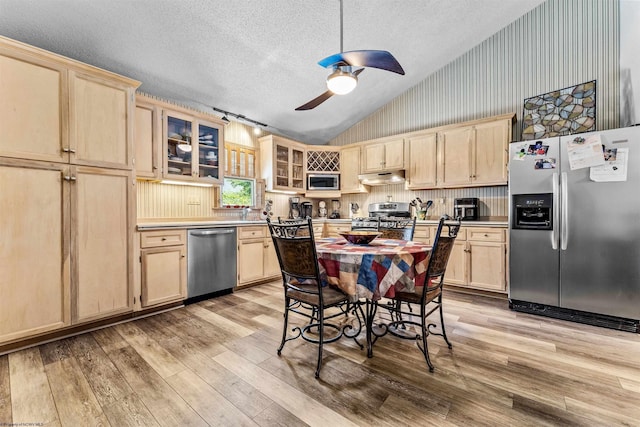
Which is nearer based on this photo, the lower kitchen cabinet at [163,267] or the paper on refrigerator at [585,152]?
the paper on refrigerator at [585,152]

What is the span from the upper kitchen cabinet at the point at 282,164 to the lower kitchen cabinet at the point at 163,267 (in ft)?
6.20

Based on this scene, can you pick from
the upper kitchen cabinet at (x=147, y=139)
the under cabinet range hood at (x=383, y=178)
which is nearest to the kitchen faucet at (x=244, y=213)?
the upper kitchen cabinet at (x=147, y=139)

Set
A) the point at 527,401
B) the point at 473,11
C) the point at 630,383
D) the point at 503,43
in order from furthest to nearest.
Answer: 1. the point at 503,43
2. the point at 473,11
3. the point at 630,383
4. the point at 527,401

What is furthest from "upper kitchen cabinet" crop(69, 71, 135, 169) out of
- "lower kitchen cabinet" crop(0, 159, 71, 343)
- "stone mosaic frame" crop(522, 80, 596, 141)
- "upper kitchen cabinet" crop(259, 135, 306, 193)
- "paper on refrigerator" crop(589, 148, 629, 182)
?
"stone mosaic frame" crop(522, 80, 596, 141)

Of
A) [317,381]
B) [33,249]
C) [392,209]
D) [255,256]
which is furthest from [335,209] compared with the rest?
[33,249]

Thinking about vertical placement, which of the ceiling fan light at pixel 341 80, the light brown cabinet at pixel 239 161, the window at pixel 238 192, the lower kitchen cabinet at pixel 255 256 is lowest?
the lower kitchen cabinet at pixel 255 256

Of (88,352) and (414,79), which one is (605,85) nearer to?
(414,79)

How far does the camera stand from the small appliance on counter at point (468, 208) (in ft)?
12.4

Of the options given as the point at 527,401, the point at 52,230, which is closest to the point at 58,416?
the point at 52,230

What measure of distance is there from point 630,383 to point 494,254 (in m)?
1.76

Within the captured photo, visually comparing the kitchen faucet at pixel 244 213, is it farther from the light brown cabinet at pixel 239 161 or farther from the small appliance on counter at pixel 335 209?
the small appliance on counter at pixel 335 209

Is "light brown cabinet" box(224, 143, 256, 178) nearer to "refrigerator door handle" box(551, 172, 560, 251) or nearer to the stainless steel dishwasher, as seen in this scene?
the stainless steel dishwasher

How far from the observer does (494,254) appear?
129 inches

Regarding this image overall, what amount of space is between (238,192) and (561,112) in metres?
4.54
